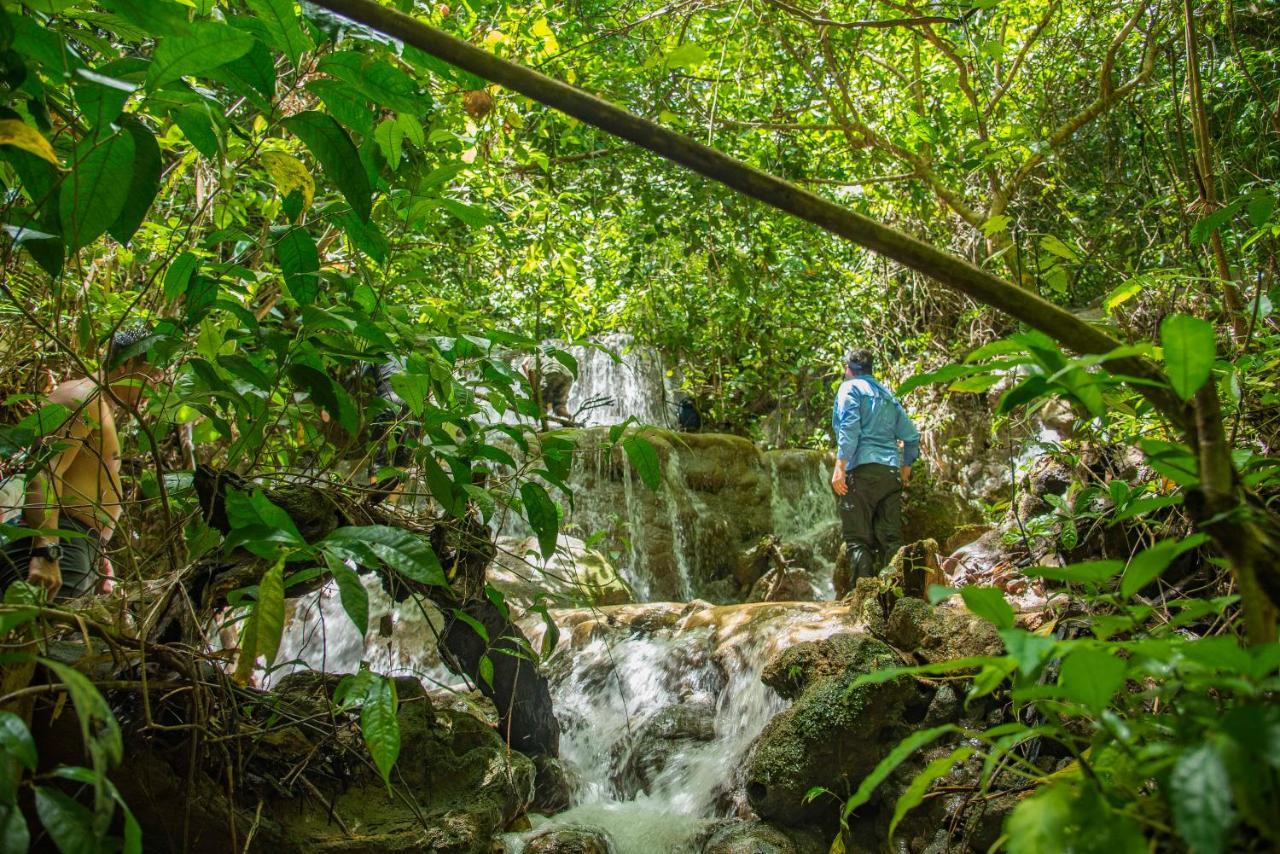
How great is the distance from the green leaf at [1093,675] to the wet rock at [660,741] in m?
4.14

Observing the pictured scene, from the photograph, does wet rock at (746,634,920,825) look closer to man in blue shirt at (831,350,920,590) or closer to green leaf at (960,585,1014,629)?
green leaf at (960,585,1014,629)

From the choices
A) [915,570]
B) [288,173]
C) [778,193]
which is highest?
[288,173]

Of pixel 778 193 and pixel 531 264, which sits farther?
pixel 531 264

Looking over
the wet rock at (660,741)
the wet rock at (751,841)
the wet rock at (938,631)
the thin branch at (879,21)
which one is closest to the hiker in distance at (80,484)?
the wet rock at (751,841)

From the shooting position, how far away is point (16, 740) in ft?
3.09

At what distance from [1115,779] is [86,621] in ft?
5.23

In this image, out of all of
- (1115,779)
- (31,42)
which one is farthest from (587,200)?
(1115,779)

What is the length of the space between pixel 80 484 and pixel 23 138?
7.41 ft

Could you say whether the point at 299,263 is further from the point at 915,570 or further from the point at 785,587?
the point at 785,587

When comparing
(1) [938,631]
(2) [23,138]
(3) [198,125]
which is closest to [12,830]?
(2) [23,138]

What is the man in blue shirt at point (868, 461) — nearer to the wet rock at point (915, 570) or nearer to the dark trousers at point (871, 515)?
the dark trousers at point (871, 515)

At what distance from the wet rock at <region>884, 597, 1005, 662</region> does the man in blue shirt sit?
2384mm

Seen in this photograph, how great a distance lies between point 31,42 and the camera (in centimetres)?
123

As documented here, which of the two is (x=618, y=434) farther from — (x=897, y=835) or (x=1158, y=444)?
(x=897, y=835)
